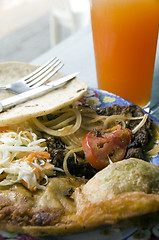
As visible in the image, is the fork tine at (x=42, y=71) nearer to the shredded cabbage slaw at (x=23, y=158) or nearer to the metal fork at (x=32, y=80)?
the metal fork at (x=32, y=80)

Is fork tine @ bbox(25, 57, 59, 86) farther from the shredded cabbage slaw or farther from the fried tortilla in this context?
the fried tortilla

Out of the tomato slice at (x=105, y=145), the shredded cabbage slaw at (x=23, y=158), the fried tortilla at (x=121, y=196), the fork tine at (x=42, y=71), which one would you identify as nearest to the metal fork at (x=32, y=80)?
the fork tine at (x=42, y=71)

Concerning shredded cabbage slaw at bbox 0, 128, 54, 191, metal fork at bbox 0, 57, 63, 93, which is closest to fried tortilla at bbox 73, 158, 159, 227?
shredded cabbage slaw at bbox 0, 128, 54, 191

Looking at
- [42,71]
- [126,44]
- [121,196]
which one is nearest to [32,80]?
[42,71]

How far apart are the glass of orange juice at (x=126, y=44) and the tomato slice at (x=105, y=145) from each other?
2.49ft

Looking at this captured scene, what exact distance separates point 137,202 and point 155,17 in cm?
181

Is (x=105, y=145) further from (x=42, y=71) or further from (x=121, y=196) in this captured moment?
(x=42, y=71)

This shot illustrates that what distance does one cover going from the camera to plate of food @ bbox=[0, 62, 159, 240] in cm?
149

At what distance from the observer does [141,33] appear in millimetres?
2645

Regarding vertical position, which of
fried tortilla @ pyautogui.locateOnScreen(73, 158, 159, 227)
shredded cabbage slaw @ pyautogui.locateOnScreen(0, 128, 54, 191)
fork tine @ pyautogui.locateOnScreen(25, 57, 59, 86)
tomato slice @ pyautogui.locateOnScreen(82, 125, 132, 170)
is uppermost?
fork tine @ pyautogui.locateOnScreen(25, 57, 59, 86)

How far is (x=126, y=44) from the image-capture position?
269cm

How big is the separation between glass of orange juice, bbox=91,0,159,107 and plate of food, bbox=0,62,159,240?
29 centimetres

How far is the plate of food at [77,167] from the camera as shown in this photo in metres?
1.49

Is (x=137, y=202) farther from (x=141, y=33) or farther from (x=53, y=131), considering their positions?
(x=141, y=33)
